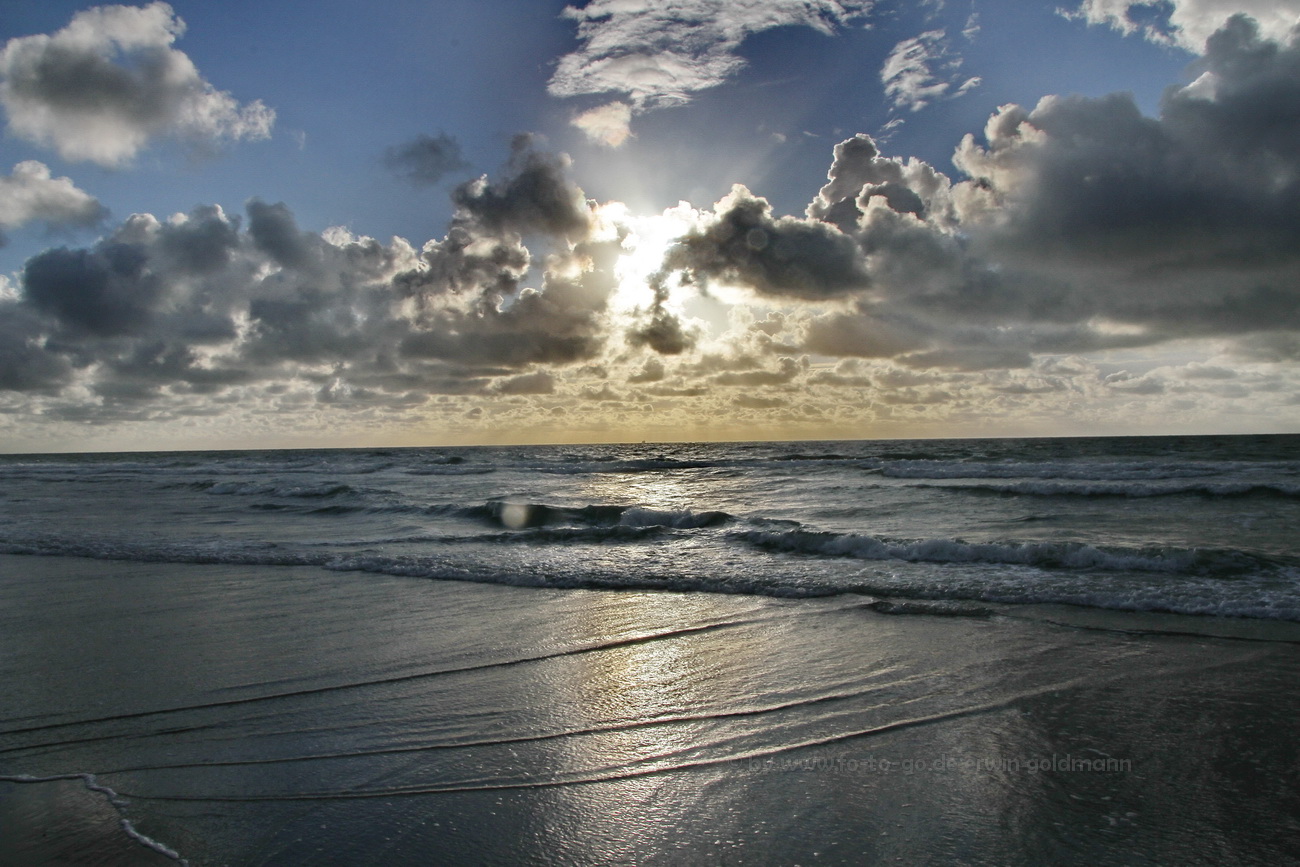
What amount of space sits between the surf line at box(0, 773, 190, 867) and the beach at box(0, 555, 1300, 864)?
0.10 ft

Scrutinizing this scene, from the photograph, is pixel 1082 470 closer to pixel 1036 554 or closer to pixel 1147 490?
pixel 1147 490

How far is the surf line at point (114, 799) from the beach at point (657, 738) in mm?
31

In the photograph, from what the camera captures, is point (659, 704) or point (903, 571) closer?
point (659, 704)

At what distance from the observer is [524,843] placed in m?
3.36

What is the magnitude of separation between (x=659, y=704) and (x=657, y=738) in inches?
24.5

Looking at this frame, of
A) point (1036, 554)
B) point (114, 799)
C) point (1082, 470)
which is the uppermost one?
point (114, 799)

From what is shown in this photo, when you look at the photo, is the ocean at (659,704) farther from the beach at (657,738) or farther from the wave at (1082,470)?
the wave at (1082,470)

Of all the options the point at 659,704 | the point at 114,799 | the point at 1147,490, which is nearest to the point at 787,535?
the point at 659,704

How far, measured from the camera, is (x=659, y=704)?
5203 millimetres

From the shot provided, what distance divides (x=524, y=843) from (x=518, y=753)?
1.04 m

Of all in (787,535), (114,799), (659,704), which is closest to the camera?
(114,799)

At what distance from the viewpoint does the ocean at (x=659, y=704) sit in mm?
3479

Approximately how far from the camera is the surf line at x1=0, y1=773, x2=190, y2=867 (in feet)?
10.8

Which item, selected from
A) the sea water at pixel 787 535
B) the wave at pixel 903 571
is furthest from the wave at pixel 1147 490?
the wave at pixel 903 571
